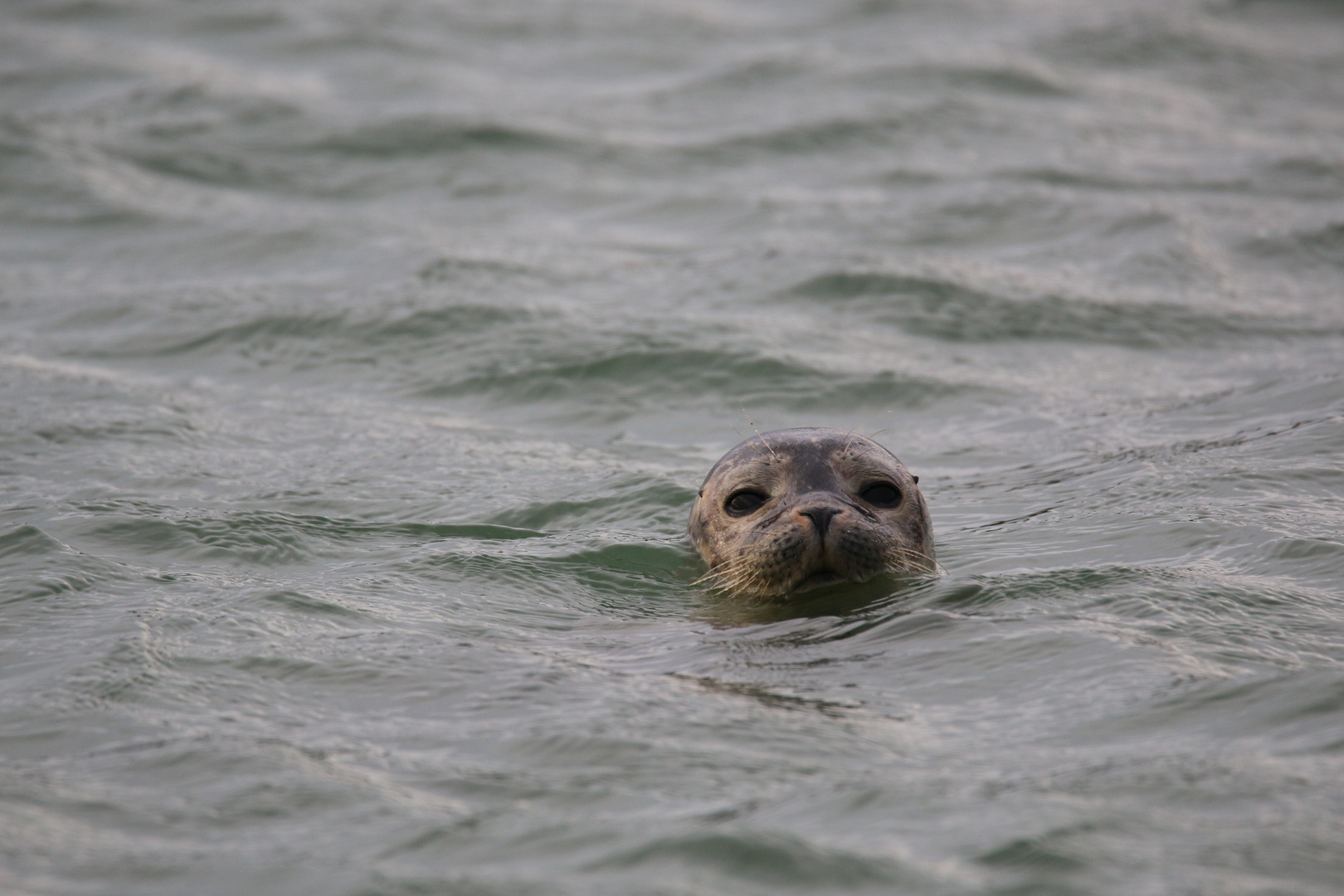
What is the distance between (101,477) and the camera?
7.82 meters

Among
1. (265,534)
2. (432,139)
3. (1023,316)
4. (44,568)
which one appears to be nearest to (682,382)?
(1023,316)

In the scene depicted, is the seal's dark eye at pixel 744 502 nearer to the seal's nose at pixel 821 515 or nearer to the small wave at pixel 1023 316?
the seal's nose at pixel 821 515

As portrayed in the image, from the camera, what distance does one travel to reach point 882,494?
21.7 ft

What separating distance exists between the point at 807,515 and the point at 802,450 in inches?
23.5

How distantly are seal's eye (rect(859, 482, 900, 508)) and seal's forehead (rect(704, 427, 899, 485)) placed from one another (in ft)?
0.38

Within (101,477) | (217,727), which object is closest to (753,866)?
(217,727)

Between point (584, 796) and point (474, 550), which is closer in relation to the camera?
point (584, 796)

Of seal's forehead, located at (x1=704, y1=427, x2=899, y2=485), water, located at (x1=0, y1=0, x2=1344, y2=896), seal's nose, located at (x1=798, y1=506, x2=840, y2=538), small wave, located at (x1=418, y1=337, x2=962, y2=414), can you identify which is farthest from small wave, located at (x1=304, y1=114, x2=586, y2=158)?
seal's nose, located at (x1=798, y1=506, x2=840, y2=538)

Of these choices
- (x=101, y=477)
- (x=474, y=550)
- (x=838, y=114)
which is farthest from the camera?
(x=838, y=114)

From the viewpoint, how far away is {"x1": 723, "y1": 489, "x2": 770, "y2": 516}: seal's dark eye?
6672mm

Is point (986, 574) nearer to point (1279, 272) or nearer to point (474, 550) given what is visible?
point (474, 550)

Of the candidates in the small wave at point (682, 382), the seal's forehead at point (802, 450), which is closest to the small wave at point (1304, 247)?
the small wave at point (682, 382)

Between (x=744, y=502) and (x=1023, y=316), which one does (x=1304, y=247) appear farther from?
(x=744, y=502)

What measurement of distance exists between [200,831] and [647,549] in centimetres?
336
